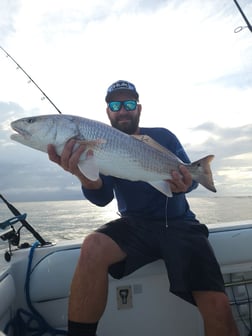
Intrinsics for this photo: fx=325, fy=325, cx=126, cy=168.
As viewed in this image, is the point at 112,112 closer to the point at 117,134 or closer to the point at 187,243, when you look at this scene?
the point at 117,134

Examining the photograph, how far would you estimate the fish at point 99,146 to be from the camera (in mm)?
3117

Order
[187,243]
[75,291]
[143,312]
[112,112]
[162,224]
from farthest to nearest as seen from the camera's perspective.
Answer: [112,112] < [143,312] < [162,224] < [187,243] < [75,291]

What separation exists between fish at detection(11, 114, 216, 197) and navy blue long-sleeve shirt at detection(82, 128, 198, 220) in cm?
38

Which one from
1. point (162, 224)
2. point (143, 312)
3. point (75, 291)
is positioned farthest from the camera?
point (143, 312)

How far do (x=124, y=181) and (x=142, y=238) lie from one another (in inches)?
29.5

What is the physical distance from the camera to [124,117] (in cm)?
405

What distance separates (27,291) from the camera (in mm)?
3551

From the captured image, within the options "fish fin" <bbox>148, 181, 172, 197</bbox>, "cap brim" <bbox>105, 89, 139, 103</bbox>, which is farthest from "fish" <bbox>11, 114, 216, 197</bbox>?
"cap brim" <bbox>105, 89, 139, 103</bbox>

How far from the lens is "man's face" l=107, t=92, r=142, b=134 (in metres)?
4.05

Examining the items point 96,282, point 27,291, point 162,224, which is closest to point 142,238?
point 162,224

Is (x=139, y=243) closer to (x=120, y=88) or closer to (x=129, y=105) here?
(x=129, y=105)

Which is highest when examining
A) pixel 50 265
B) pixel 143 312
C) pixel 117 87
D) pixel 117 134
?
pixel 117 87

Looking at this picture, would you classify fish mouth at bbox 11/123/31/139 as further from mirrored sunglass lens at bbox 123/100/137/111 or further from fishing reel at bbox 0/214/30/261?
mirrored sunglass lens at bbox 123/100/137/111

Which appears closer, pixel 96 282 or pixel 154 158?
pixel 96 282
